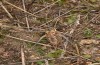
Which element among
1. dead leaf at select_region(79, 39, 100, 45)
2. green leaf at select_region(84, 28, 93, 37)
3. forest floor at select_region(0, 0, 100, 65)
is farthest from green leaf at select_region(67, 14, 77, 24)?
dead leaf at select_region(79, 39, 100, 45)

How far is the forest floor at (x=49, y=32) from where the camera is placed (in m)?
2.41

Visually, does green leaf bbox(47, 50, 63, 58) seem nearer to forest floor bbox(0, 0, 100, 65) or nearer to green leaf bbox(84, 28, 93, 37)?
forest floor bbox(0, 0, 100, 65)

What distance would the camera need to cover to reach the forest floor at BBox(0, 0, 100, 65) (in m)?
2.41

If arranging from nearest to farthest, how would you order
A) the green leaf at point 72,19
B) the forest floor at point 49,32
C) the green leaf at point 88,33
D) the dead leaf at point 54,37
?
the forest floor at point 49,32 → the dead leaf at point 54,37 → the green leaf at point 88,33 → the green leaf at point 72,19

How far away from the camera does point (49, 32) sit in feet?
8.49

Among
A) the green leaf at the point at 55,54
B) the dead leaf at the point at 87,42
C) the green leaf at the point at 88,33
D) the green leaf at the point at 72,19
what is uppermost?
the green leaf at the point at 72,19

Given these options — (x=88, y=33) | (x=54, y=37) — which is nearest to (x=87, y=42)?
(x=88, y=33)

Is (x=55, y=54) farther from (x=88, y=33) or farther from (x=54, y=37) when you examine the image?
(x=88, y=33)

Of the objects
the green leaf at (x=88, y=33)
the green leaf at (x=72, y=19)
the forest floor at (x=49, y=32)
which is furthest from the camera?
the green leaf at (x=72, y=19)

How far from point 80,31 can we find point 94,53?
300mm

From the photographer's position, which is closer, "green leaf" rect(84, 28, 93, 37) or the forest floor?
the forest floor

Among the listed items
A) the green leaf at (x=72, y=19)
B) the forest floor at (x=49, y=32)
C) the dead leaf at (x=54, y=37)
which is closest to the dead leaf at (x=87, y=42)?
the forest floor at (x=49, y=32)

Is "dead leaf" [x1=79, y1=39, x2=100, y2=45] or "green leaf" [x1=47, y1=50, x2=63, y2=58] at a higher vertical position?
"dead leaf" [x1=79, y1=39, x2=100, y2=45]

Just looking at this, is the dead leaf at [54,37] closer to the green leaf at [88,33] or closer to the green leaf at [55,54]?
the green leaf at [55,54]
